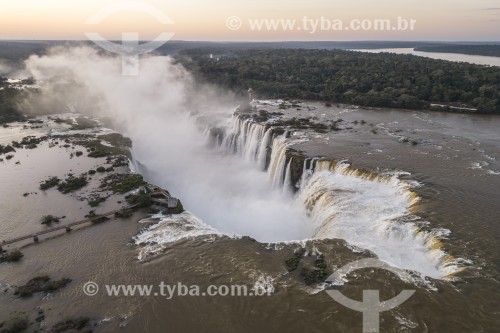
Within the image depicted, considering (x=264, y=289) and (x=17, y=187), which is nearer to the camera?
(x=264, y=289)

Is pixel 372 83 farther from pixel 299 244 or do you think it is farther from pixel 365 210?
pixel 299 244

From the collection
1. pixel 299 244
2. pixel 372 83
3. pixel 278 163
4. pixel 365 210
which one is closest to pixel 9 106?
pixel 278 163

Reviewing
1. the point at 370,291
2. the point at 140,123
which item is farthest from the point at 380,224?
the point at 140,123

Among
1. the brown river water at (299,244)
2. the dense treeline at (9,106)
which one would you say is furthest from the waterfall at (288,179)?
the dense treeline at (9,106)

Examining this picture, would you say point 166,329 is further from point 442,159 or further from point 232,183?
point 442,159

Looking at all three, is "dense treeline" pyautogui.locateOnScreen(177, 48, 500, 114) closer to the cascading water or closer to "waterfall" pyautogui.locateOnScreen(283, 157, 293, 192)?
the cascading water
